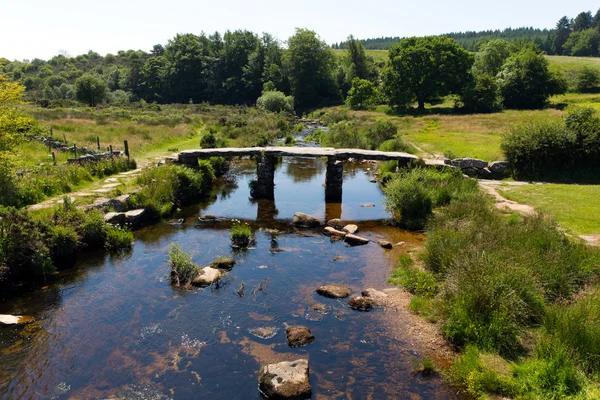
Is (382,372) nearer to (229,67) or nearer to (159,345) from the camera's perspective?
(159,345)

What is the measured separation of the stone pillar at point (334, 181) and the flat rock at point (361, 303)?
1065cm

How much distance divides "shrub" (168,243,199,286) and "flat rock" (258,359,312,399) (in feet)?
16.0

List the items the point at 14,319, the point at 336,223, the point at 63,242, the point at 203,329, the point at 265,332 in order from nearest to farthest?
the point at 265,332 → the point at 203,329 → the point at 14,319 → the point at 63,242 → the point at 336,223

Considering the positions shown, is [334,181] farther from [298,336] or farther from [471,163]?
[298,336]

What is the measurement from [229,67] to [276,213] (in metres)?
82.8

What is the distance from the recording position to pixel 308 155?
71.1ft

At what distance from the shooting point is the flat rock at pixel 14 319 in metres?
10.0

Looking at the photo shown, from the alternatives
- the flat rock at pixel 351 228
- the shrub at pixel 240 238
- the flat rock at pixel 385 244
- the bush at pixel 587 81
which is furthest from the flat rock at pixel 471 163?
the bush at pixel 587 81

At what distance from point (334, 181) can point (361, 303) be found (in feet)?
36.3

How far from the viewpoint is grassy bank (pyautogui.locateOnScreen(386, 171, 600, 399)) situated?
7.57m

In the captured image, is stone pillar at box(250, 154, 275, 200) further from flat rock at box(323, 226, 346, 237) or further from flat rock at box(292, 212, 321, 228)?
flat rock at box(323, 226, 346, 237)

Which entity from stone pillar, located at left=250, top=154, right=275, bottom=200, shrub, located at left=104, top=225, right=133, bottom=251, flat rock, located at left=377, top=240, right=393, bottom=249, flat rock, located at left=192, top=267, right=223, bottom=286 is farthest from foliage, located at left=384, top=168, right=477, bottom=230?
shrub, located at left=104, top=225, right=133, bottom=251

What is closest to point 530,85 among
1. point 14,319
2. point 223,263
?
point 223,263

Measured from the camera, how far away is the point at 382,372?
8.60m
